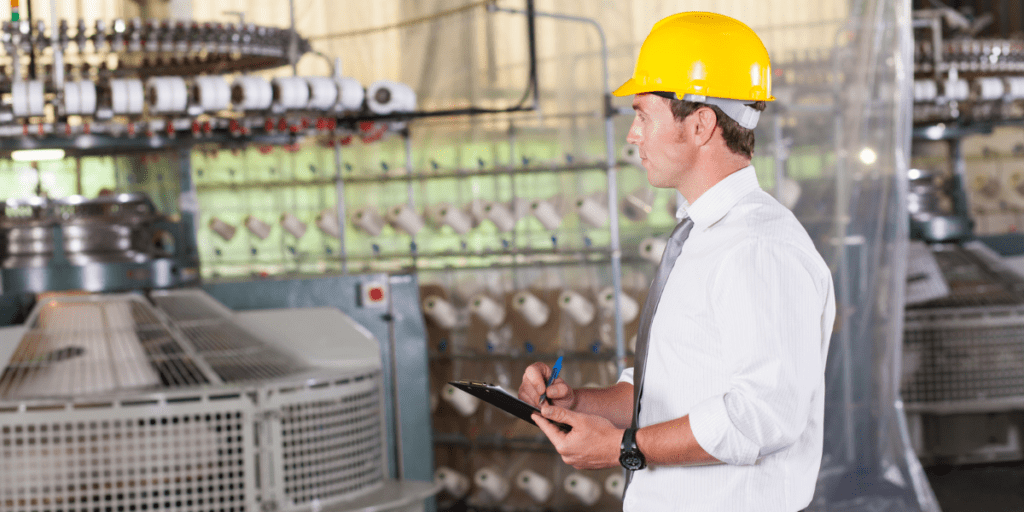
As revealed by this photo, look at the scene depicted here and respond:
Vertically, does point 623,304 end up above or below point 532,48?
below

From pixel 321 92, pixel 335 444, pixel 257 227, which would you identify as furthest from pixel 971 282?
pixel 257 227

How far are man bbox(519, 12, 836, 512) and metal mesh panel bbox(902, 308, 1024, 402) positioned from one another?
462 cm

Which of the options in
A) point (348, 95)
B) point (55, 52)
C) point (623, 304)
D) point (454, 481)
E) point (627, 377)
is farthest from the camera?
point (454, 481)

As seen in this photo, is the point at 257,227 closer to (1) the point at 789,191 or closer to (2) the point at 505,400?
(1) the point at 789,191

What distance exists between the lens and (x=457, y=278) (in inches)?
218

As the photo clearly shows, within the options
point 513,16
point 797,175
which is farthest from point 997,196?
point 513,16

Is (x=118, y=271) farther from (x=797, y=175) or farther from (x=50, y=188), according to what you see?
(x=797, y=175)

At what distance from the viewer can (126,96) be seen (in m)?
4.05

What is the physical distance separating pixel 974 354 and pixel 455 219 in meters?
3.08

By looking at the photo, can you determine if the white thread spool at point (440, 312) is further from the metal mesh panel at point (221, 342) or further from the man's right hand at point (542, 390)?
the man's right hand at point (542, 390)

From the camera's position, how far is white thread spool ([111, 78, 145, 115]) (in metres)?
4.04

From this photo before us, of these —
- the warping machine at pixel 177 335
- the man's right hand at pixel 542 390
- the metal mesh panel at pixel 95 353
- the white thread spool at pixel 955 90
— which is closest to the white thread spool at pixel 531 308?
the warping machine at pixel 177 335

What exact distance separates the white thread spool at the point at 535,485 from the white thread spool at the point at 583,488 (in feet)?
0.55

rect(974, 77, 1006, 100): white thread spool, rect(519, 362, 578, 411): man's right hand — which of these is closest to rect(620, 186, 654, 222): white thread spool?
rect(974, 77, 1006, 100): white thread spool
